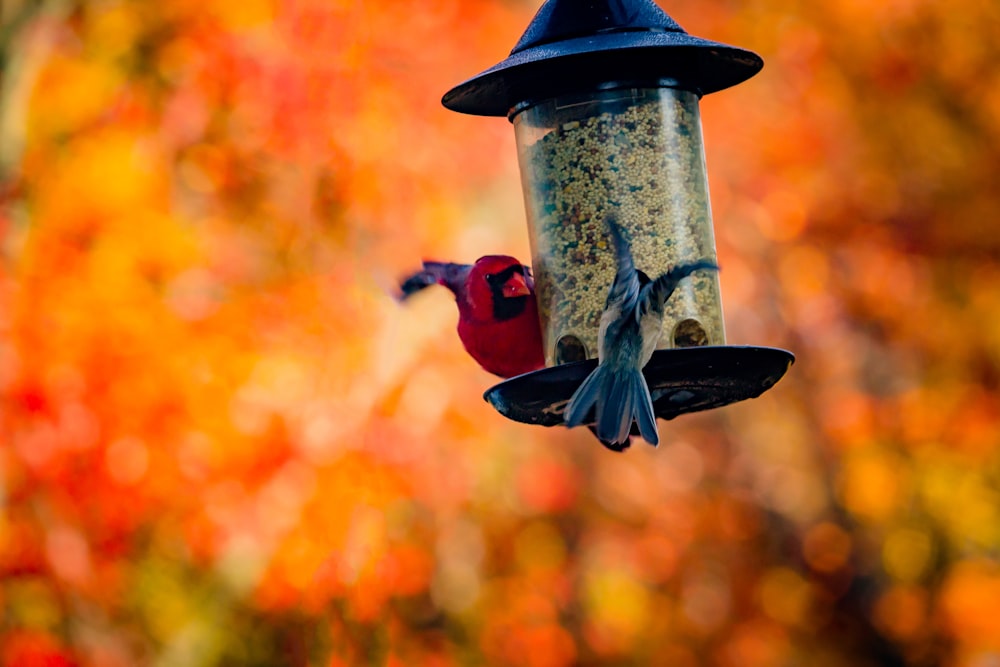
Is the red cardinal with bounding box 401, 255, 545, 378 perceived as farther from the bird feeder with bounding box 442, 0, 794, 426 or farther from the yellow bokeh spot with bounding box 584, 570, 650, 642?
the yellow bokeh spot with bounding box 584, 570, 650, 642

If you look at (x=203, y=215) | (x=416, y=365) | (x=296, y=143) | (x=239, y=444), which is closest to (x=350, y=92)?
(x=296, y=143)

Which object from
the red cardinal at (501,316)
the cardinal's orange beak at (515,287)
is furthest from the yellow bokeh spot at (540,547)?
the cardinal's orange beak at (515,287)

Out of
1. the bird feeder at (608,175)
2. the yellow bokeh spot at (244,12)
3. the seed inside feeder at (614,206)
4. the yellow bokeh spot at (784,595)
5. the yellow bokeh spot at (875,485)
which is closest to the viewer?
the bird feeder at (608,175)

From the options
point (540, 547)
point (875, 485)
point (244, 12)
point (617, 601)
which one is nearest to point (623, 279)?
point (244, 12)

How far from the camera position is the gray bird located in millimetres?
2562

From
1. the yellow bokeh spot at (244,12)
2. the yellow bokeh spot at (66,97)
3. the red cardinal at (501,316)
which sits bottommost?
the red cardinal at (501,316)

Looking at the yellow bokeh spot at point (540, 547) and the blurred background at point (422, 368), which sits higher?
A: the blurred background at point (422, 368)

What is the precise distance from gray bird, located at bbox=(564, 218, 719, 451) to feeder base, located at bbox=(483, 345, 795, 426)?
56 millimetres

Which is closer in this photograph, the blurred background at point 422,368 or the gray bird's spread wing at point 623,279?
the gray bird's spread wing at point 623,279

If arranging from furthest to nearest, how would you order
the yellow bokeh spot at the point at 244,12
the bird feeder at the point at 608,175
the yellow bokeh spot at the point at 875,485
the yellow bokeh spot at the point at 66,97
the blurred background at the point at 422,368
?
the yellow bokeh spot at the point at 875,485 < the yellow bokeh spot at the point at 244,12 < the yellow bokeh spot at the point at 66,97 < the blurred background at the point at 422,368 < the bird feeder at the point at 608,175

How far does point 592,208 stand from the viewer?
A: 9.71 ft

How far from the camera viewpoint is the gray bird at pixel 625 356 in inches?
101

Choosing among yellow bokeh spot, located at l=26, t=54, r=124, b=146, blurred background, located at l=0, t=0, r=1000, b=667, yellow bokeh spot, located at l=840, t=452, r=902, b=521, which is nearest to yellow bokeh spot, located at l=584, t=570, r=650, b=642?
blurred background, located at l=0, t=0, r=1000, b=667

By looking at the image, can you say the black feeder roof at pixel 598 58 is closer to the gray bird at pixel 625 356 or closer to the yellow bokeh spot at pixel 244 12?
the gray bird at pixel 625 356
